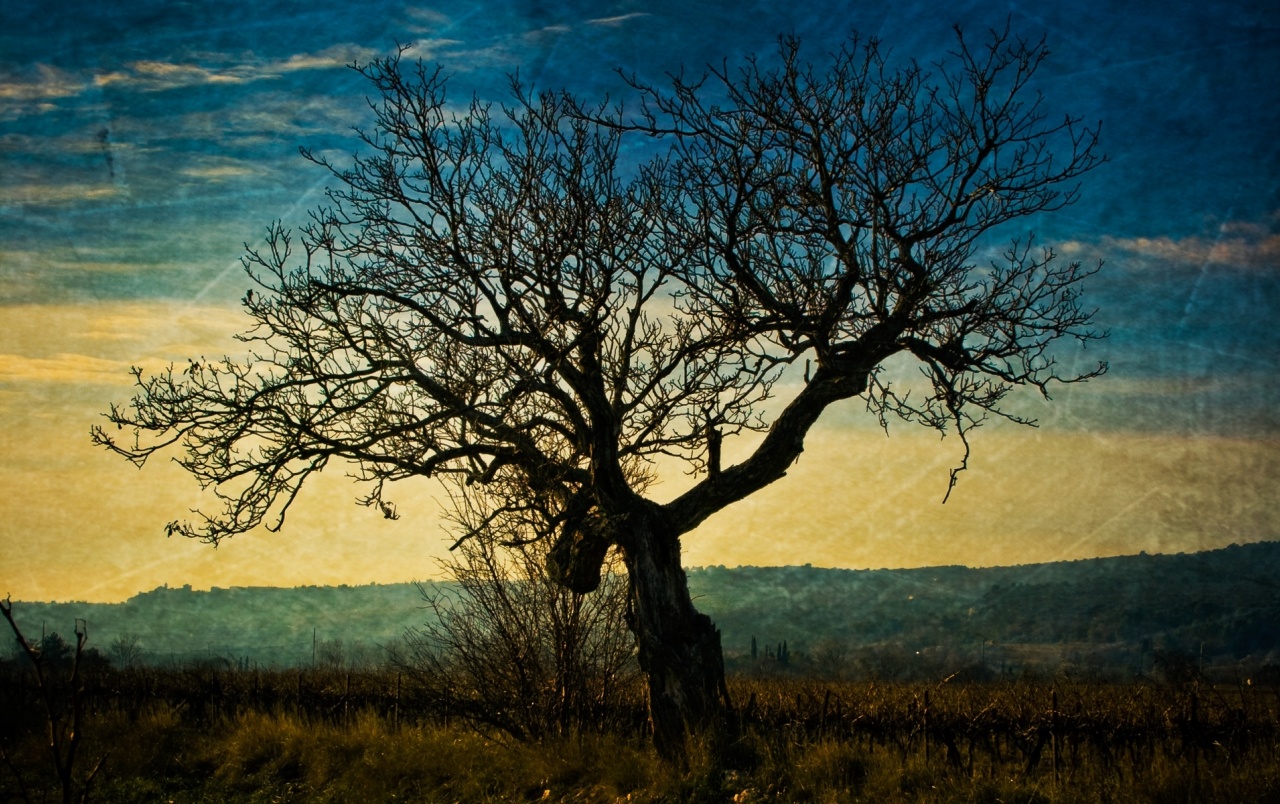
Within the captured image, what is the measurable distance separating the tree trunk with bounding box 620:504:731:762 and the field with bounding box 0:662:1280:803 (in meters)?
0.52

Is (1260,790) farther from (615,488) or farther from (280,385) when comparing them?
(280,385)

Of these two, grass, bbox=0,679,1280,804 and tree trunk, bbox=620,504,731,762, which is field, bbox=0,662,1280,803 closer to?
grass, bbox=0,679,1280,804

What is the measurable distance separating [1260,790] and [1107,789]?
1394 millimetres

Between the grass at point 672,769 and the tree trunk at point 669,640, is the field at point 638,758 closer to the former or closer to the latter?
the grass at point 672,769

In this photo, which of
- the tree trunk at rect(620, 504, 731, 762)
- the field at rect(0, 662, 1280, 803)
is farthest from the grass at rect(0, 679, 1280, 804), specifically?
the tree trunk at rect(620, 504, 731, 762)

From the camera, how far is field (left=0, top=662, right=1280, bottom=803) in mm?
10578

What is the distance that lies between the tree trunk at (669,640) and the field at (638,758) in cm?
52

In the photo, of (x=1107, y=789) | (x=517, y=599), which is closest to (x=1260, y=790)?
(x=1107, y=789)

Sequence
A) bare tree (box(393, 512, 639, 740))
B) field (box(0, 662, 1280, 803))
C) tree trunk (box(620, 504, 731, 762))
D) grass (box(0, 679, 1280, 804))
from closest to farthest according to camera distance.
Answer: grass (box(0, 679, 1280, 804))
field (box(0, 662, 1280, 803))
tree trunk (box(620, 504, 731, 762))
bare tree (box(393, 512, 639, 740))

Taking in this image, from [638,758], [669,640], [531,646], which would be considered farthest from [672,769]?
[531,646]

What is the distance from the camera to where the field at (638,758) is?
1058cm

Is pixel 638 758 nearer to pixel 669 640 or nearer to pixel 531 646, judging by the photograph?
pixel 669 640

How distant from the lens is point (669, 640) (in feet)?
41.0

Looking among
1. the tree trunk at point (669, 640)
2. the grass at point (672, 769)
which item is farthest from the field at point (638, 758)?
the tree trunk at point (669, 640)
